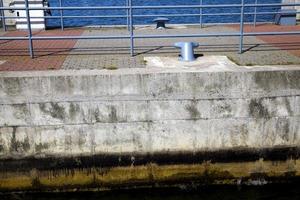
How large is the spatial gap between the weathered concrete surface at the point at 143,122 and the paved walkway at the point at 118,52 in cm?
65

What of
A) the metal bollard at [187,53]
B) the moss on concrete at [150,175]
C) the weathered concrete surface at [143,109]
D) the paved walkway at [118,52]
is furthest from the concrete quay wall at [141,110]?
the metal bollard at [187,53]

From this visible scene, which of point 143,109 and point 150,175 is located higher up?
point 143,109

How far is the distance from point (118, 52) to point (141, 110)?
220 centimetres

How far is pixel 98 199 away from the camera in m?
7.16

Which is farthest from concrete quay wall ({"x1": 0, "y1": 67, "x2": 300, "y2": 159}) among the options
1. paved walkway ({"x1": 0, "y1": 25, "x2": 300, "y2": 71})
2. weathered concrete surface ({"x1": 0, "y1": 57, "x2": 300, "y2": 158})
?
paved walkway ({"x1": 0, "y1": 25, "x2": 300, "y2": 71})

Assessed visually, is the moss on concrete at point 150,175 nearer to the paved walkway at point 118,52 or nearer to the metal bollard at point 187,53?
the paved walkway at point 118,52

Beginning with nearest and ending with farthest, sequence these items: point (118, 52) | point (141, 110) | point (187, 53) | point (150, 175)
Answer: point (141, 110) < point (150, 175) < point (187, 53) < point (118, 52)

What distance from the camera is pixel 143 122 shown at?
6938 millimetres

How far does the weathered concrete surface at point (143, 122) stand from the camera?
6746 millimetres

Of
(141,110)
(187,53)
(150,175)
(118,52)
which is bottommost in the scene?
(150,175)

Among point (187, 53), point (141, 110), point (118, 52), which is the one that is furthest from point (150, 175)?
point (118, 52)

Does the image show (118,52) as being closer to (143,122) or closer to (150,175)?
(143,122)

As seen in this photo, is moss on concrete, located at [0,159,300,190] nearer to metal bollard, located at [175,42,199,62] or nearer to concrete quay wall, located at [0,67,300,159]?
concrete quay wall, located at [0,67,300,159]

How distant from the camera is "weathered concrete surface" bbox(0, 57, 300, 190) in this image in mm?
6746
